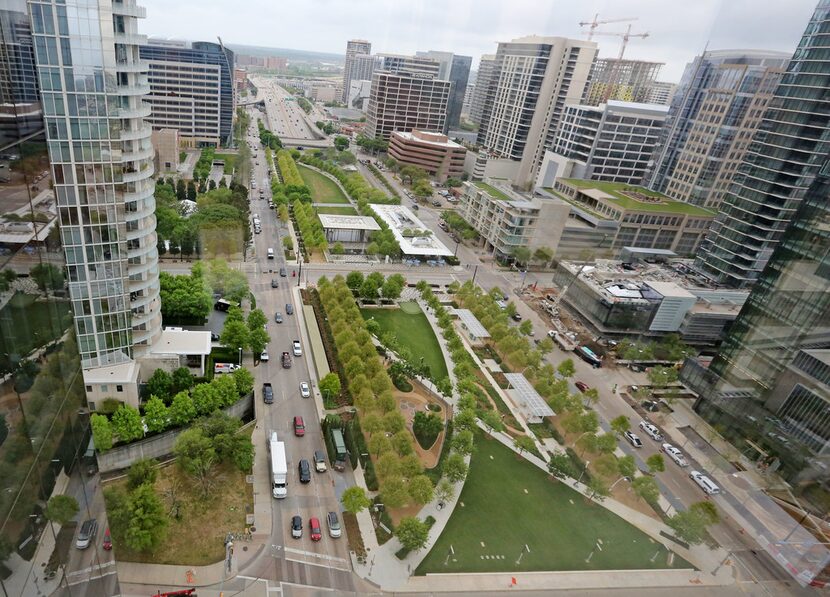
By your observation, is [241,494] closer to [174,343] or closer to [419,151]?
[174,343]

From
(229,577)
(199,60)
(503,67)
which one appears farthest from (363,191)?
(229,577)

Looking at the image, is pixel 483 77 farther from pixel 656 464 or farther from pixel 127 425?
pixel 127 425

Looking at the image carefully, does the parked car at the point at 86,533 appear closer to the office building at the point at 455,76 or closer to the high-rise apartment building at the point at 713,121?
the high-rise apartment building at the point at 713,121

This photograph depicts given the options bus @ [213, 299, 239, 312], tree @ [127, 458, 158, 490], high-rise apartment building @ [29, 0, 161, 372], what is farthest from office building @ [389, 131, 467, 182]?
tree @ [127, 458, 158, 490]

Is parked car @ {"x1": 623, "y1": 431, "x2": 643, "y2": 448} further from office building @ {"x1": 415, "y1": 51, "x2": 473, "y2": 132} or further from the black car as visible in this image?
office building @ {"x1": 415, "y1": 51, "x2": 473, "y2": 132}

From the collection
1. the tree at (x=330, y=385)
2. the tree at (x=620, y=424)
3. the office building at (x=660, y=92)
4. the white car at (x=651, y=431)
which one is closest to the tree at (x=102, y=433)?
the tree at (x=330, y=385)

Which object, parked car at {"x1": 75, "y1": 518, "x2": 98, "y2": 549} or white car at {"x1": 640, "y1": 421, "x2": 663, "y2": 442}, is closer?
parked car at {"x1": 75, "y1": 518, "x2": 98, "y2": 549}
